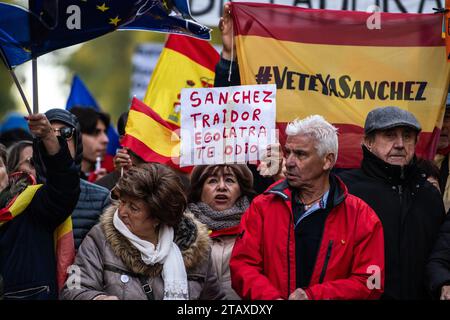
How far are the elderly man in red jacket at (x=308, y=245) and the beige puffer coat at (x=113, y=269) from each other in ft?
0.88

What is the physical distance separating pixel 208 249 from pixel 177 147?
1.95 m

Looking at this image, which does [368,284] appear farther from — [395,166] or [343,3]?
[343,3]

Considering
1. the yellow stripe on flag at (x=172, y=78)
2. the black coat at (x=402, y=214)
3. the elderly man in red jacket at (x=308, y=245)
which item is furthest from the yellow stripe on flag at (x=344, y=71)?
the elderly man in red jacket at (x=308, y=245)

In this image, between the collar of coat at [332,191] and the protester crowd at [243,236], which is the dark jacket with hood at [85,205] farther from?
the collar of coat at [332,191]

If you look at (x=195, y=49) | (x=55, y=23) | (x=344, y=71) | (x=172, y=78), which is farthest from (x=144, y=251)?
(x=195, y=49)

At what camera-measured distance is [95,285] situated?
253 inches

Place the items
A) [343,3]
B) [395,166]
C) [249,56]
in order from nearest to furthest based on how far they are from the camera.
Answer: [395,166]
[249,56]
[343,3]

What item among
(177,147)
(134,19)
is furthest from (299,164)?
(177,147)

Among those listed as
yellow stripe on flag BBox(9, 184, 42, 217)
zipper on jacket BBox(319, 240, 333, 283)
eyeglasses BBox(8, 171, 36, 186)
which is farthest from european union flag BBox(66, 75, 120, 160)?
zipper on jacket BBox(319, 240, 333, 283)

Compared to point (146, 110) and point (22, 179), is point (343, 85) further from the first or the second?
point (22, 179)

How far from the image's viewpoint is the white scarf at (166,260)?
256 inches

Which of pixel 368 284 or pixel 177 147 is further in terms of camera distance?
pixel 177 147

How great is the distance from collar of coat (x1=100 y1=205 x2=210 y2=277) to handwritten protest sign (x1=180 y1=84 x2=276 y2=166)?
87 cm

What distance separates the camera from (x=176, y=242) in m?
6.73
